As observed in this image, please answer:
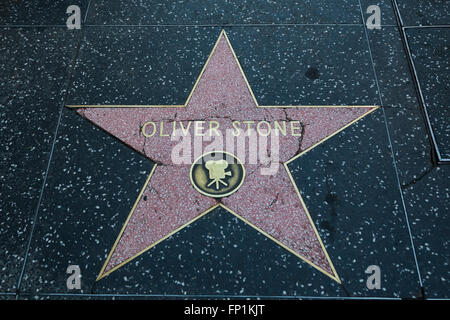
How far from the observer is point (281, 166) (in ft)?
6.49

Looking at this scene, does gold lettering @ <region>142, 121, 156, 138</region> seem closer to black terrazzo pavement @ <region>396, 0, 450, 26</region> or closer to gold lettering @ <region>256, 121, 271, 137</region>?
gold lettering @ <region>256, 121, 271, 137</region>

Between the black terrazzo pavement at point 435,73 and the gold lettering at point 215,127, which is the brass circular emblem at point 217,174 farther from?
the black terrazzo pavement at point 435,73

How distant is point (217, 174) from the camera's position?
6.38ft

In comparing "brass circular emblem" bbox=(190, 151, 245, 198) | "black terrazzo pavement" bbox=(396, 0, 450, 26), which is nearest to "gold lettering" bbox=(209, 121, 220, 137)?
"brass circular emblem" bbox=(190, 151, 245, 198)

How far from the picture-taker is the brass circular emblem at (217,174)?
1.91m

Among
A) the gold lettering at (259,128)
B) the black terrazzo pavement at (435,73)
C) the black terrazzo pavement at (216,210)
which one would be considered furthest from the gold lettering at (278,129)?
the black terrazzo pavement at (435,73)

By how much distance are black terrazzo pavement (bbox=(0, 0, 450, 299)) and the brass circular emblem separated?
0.14 meters

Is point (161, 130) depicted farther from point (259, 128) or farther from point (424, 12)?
point (424, 12)

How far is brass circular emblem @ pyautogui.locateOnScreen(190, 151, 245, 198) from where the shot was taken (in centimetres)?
191

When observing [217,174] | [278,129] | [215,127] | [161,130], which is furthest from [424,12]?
[161,130]

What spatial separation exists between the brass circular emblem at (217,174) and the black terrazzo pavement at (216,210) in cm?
14

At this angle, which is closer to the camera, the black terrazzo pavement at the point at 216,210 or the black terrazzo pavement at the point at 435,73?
the black terrazzo pavement at the point at 216,210

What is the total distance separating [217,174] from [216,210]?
8.4 inches
